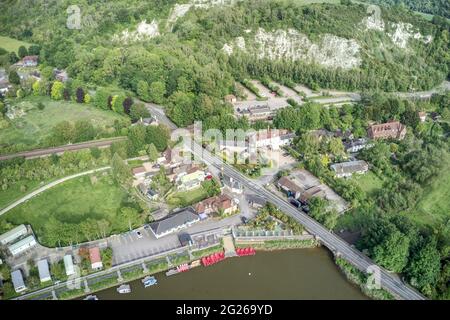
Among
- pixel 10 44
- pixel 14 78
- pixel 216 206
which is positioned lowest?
pixel 216 206

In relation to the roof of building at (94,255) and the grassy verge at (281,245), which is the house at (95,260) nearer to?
the roof of building at (94,255)

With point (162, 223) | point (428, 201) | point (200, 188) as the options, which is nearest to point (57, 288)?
point (162, 223)

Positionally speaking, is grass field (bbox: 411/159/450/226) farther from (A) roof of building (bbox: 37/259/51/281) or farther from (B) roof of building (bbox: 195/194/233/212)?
(A) roof of building (bbox: 37/259/51/281)

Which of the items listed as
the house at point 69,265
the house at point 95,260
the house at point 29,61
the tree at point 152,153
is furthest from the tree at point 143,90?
the house at point 69,265

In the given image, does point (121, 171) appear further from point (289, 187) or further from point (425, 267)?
point (425, 267)

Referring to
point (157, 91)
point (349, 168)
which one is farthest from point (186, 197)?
point (157, 91)

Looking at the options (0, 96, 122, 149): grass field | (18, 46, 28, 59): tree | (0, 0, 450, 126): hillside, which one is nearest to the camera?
(0, 96, 122, 149): grass field

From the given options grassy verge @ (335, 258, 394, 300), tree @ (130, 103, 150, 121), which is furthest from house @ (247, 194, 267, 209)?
tree @ (130, 103, 150, 121)
